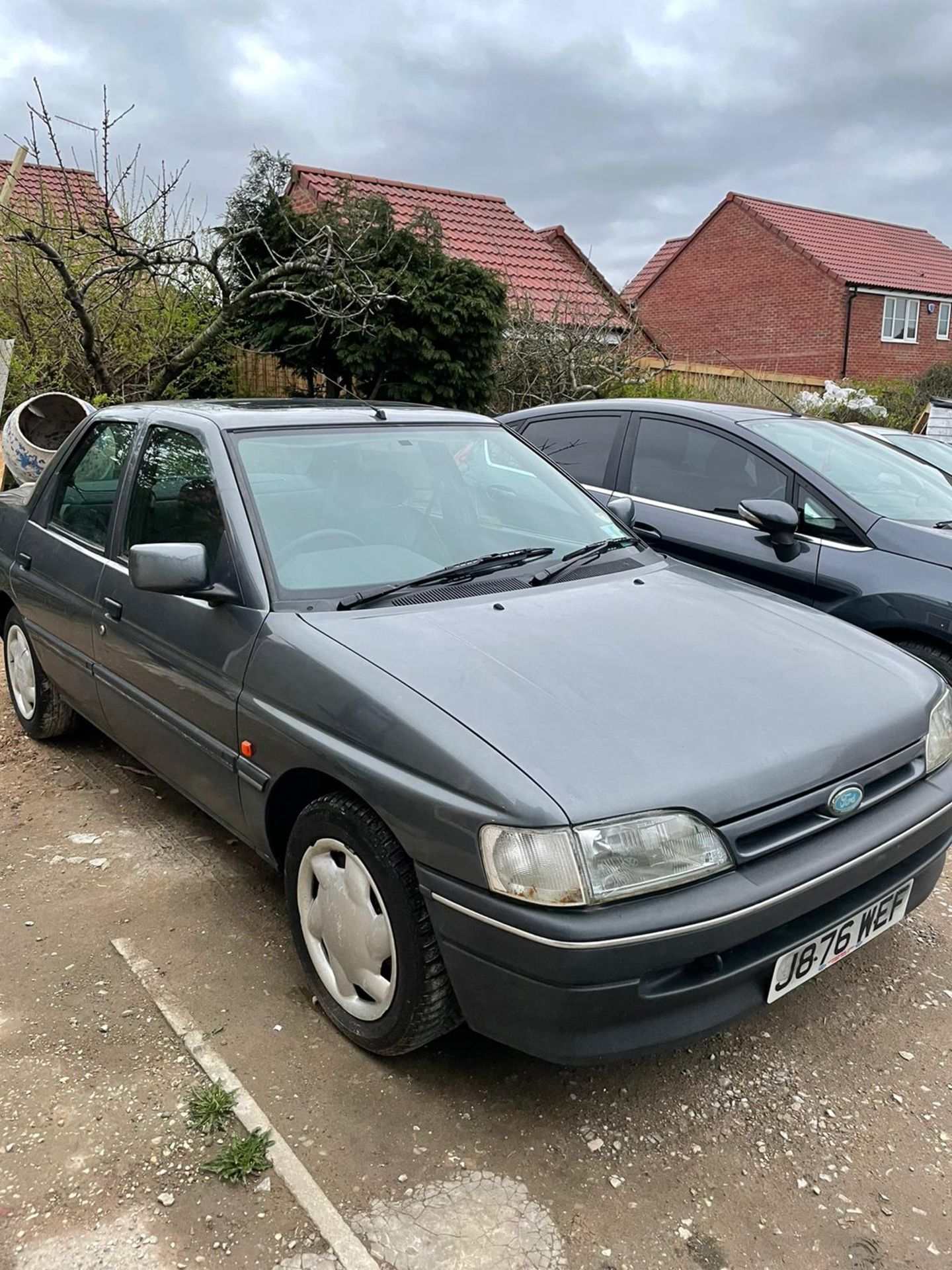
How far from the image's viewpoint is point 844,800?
2.25 metres

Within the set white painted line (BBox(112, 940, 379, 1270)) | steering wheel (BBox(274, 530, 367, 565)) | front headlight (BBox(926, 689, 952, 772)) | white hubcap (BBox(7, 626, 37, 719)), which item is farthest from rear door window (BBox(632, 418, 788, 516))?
white painted line (BBox(112, 940, 379, 1270))

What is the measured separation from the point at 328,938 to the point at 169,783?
1133 millimetres

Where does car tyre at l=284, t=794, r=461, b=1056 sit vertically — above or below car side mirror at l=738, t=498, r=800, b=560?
below

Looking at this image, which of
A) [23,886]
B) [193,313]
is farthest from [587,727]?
[193,313]

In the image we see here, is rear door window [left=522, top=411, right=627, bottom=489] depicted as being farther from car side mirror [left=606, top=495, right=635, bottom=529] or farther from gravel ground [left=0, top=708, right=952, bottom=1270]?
gravel ground [left=0, top=708, right=952, bottom=1270]

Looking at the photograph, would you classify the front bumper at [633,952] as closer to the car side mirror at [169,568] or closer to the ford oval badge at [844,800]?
the ford oval badge at [844,800]

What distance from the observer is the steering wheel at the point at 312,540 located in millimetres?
2824

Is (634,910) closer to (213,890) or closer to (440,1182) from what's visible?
(440,1182)

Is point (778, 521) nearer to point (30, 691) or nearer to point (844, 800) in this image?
point (844, 800)

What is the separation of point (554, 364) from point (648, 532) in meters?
8.04

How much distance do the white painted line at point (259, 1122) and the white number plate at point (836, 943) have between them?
1.06 meters

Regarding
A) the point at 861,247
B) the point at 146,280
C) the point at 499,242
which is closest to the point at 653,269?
the point at 861,247

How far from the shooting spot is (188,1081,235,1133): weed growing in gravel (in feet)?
7.28

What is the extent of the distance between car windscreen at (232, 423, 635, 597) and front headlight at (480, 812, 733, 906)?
43.4 inches
